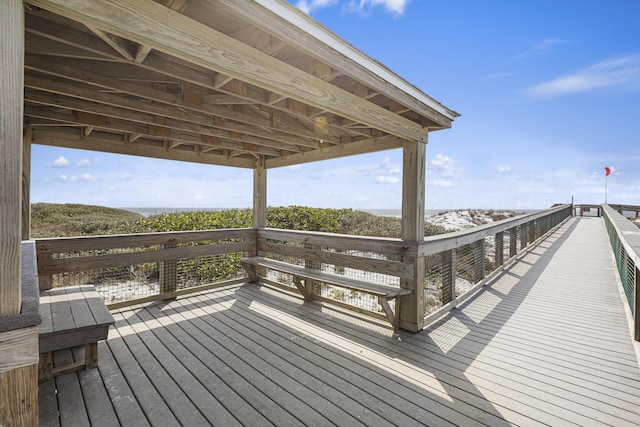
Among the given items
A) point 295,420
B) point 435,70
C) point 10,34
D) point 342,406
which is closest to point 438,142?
point 342,406

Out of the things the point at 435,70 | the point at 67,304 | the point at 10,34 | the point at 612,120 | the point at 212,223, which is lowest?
the point at 67,304

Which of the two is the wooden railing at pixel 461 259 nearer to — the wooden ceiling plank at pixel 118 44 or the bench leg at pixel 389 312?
the bench leg at pixel 389 312

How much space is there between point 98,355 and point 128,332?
472 mm

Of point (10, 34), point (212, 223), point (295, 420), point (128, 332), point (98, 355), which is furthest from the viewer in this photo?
point (212, 223)

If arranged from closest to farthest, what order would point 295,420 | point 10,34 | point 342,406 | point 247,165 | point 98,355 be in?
1. point 10,34
2. point 295,420
3. point 342,406
4. point 98,355
5. point 247,165

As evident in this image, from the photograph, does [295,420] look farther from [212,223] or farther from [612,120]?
[612,120]

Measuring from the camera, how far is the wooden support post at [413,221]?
3.01 meters

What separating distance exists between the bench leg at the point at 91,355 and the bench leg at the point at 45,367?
209mm

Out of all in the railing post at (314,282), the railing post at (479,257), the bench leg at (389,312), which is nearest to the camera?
the bench leg at (389,312)

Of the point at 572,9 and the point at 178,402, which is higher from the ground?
the point at 572,9

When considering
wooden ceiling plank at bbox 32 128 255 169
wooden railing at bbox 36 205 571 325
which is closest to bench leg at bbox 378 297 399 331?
wooden railing at bbox 36 205 571 325

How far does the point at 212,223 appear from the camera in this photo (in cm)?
676

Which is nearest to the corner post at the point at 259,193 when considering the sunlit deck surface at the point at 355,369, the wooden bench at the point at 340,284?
the wooden bench at the point at 340,284

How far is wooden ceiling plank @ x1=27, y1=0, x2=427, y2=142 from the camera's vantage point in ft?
3.91
